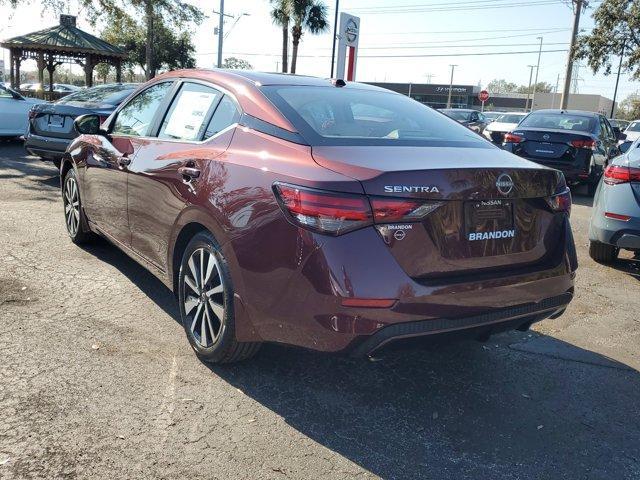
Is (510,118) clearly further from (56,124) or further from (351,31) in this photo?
(56,124)

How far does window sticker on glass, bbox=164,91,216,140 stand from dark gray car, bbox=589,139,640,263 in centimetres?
381

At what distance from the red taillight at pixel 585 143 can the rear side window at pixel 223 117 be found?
28.1ft

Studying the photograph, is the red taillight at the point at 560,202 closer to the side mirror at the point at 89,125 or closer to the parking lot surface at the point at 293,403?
the parking lot surface at the point at 293,403

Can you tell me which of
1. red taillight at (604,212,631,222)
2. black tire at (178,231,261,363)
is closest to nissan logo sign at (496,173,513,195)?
black tire at (178,231,261,363)

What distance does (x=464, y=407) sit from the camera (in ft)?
10.6

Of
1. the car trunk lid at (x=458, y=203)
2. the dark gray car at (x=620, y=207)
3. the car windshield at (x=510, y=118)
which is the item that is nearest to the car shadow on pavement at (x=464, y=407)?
the car trunk lid at (x=458, y=203)

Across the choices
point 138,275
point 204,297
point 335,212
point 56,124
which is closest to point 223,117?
point 204,297

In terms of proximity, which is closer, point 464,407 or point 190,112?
point 464,407

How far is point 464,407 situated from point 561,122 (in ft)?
32.1

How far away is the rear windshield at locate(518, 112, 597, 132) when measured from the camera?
11508 mm

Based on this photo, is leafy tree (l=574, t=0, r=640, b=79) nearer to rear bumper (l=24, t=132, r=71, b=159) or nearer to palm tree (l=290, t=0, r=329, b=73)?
palm tree (l=290, t=0, r=329, b=73)

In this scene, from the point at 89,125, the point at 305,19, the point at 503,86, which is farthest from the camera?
the point at 503,86

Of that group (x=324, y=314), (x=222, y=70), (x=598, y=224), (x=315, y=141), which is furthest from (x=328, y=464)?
(x=598, y=224)

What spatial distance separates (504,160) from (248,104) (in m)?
1.43
